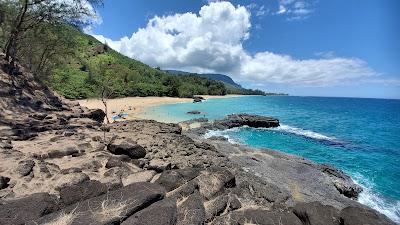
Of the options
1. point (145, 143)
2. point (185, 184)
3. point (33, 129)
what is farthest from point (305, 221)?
point (33, 129)

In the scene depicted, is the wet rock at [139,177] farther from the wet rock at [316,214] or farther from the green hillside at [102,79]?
the green hillside at [102,79]

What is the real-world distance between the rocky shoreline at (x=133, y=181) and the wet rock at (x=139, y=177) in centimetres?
4

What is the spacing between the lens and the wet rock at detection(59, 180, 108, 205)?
28.2ft

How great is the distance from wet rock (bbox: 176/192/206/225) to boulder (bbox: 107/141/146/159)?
739 centimetres

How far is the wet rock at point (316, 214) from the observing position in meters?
8.74

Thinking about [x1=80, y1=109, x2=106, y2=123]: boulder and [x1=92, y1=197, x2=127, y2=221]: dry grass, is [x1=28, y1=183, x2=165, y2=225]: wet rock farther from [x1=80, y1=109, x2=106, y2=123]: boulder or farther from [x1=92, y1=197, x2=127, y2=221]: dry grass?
[x1=80, y1=109, x2=106, y2=123]: boulder

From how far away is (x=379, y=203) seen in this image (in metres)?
19.9

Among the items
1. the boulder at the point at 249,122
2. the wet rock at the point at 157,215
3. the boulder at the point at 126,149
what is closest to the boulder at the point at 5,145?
the boulder at the point at 126,149

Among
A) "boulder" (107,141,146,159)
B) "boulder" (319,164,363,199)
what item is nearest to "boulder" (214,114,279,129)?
"boulder" (319,164,363,199)

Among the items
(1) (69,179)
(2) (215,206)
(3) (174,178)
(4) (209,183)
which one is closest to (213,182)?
(4) (209,183)

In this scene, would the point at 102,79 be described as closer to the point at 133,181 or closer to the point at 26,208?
the point at 133,181

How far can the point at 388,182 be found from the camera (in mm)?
24781

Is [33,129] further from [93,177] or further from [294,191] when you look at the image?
[294,191]

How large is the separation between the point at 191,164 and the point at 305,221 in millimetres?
10052
